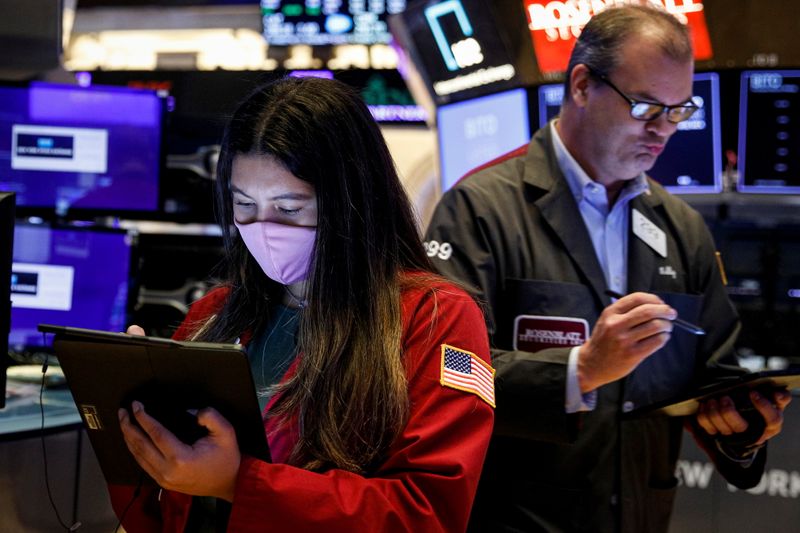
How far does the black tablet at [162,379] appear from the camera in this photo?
126 centimetres

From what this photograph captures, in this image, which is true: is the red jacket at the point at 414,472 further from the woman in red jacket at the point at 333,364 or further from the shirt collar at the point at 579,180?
the shirt collar at the point at 579,180

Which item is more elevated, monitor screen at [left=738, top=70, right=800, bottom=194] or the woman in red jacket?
monitor screen at [left=738, top=70, right=800, bottom=194]

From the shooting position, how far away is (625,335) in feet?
6.25

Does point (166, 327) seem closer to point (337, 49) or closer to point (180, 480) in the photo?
point (180, 480)

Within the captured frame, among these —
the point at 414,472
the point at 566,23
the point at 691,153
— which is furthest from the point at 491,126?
the point at 414,472

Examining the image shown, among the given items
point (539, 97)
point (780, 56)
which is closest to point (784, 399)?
point (539, 97)

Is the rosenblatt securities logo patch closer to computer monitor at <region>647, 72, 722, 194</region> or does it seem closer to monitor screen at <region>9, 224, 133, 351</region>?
monitor screen at <region>9, 224, 133, 351</region>

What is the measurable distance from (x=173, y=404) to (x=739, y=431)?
52.8 inches

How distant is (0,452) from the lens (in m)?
2.20

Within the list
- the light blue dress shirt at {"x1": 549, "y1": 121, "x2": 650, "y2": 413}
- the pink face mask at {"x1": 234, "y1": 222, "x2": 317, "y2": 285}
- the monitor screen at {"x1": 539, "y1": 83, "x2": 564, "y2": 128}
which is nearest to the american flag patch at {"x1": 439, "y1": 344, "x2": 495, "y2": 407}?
the pink face mask at {"x1": 234, "y1": 222, "x2": 317, "y2": 285}

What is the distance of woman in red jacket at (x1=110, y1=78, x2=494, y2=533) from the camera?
4.25 ft

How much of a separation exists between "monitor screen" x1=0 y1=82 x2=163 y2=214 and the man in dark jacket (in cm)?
124

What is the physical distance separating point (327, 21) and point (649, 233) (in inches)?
218

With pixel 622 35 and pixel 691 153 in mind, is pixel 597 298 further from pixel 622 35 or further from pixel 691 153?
pixel 691 153
